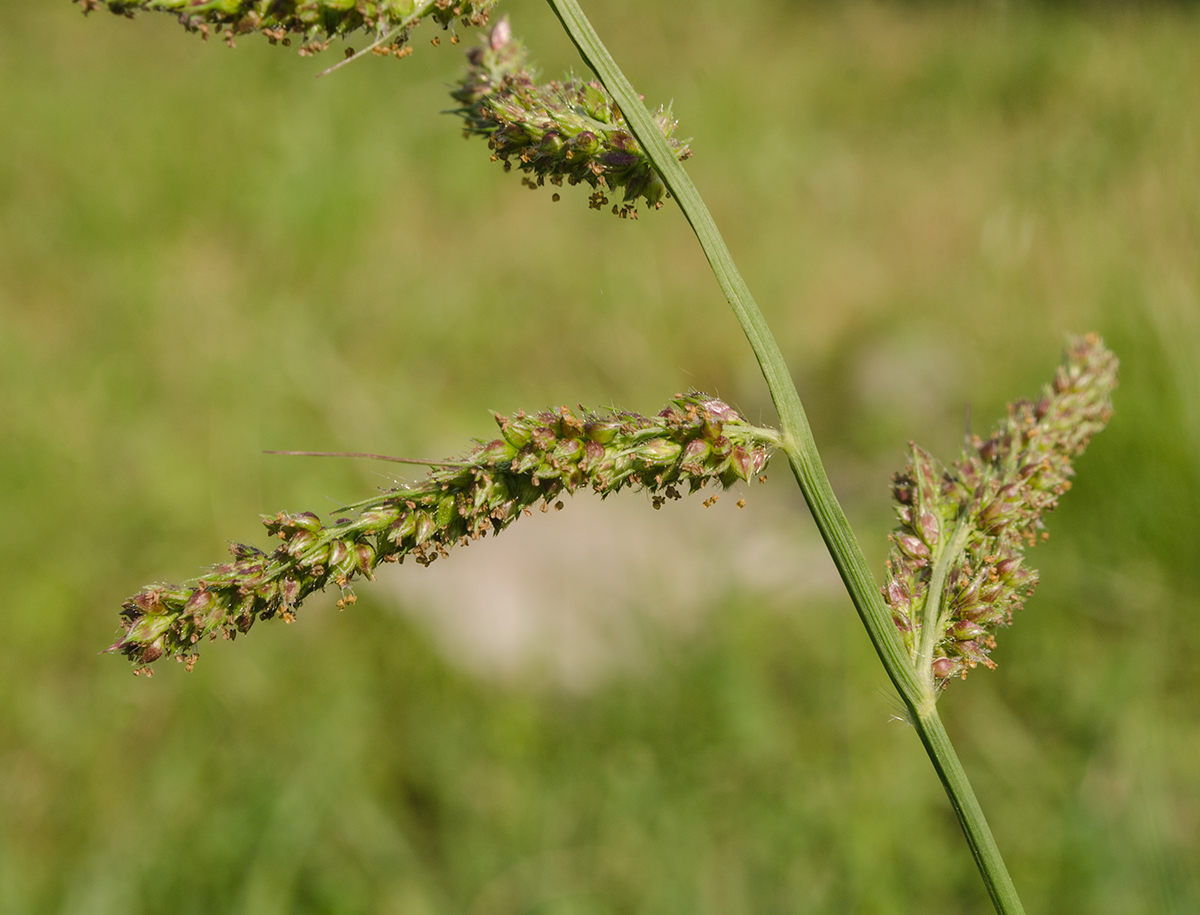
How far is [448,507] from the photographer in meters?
1.02

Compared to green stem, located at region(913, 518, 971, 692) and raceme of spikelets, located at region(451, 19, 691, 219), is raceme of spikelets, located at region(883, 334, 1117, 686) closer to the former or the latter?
green stem, located at region(913, 518, 971, 692)

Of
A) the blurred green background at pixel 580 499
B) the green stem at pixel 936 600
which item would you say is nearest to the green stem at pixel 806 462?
the green stem at pixel 936 600

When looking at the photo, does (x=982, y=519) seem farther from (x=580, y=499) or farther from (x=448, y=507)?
(x=580, y=499)

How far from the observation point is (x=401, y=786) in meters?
3.90

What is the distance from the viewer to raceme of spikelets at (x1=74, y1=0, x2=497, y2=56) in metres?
0.90

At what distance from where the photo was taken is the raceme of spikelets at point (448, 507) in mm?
971

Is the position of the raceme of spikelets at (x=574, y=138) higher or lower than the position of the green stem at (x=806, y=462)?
higher

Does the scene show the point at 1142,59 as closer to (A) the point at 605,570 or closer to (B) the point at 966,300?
(B) the point at 966,300

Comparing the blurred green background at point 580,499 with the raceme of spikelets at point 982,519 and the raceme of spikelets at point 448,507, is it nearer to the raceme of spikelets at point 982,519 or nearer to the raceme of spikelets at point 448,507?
the raceme of spikelets at point 982,519

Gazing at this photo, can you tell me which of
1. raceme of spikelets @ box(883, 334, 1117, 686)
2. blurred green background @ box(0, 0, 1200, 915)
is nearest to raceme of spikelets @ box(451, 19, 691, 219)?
raceme of spikelets @ box(883, 334, 1117, 686)

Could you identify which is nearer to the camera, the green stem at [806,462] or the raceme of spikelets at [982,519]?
the green stem at [806,462]

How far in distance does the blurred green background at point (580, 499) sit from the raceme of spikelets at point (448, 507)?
1415mm

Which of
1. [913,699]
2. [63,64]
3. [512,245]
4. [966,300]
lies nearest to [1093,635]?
[966,300]

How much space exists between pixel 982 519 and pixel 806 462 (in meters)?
0.38
